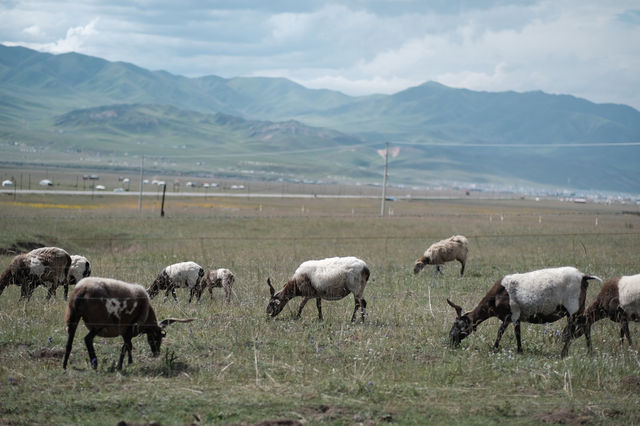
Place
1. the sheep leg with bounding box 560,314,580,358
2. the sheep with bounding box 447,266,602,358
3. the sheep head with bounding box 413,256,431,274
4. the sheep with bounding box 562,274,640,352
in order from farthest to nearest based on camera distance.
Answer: the sheep head with bounding box 413,256,431,274 → the sheep with bounding box 562,274,640,352 → the sheep with bounding box 447,266,602,358 → the sheep leg with bounding box 560,314,580,358

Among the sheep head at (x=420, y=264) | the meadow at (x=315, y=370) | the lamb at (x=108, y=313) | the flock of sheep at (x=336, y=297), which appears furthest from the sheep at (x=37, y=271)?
the sheep head at (x=420, y=264)

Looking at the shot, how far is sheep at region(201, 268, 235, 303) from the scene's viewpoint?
18484mm

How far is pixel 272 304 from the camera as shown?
15602mm

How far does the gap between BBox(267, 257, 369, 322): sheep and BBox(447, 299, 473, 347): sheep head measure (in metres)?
2.63

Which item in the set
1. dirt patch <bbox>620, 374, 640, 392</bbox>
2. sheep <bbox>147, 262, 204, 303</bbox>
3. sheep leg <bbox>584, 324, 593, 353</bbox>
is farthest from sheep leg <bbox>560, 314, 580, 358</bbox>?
sheep <bbox>147, 262, 204, 303</bbox>

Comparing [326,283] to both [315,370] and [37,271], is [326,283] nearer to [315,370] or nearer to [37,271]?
[315,370]

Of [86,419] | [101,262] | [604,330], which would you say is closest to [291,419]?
[86,419]

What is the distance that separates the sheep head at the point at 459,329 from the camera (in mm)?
13109

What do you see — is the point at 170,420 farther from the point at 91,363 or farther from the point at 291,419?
the point at 91,363

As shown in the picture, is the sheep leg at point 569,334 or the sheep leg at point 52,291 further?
the sheep leg at point 52,291

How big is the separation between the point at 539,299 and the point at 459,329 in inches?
65.3

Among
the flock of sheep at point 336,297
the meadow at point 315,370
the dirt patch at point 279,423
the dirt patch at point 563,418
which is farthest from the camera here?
the flock of sheep at point 336,297

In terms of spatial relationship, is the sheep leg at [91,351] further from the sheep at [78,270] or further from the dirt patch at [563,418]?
the sheep at [78,270]

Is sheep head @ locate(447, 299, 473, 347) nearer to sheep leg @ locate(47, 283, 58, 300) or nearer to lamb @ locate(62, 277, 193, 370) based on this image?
lamb @ locate(62, 277, 193, 370)
